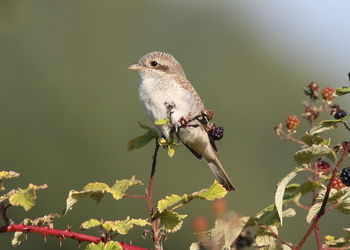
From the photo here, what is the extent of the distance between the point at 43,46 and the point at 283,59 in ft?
48.6

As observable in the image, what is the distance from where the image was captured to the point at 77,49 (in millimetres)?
29891

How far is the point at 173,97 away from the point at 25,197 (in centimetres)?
314

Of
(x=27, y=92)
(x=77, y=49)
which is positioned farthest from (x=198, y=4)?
(x=27, y=92)

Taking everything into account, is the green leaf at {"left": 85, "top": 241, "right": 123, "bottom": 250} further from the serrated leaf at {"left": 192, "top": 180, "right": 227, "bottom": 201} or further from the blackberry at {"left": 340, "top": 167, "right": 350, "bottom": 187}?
the blackberry at {"left": 340, "top": 167, "right": 350, "bottom": 187}

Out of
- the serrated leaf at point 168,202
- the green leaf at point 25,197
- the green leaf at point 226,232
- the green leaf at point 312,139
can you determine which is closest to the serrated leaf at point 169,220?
the serrated leaf at point 168,202

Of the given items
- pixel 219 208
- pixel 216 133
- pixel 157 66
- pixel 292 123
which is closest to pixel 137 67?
pixel 157 66

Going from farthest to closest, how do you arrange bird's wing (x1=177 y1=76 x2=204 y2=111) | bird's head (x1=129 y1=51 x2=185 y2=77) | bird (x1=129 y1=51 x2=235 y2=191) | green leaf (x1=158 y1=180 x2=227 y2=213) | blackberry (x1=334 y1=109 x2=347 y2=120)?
bird's head (x1=129 y1=51 x2=185 y2=77) < bird's wing (x1=177 y1=76 x2=204 y2=111) < bird (x1=129 y1=51 x2=235 y2=191) < blackberry (x1=334 y1=109 x2=347 y2=120) < green leaf (x1=158 y1=180 x2=227 y2=213)

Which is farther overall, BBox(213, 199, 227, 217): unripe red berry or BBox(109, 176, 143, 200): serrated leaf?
BBox(109, 176, 143, 200): serrated leaf

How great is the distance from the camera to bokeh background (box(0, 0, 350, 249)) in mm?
18609

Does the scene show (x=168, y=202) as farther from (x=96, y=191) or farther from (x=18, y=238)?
(x=18, y=238)

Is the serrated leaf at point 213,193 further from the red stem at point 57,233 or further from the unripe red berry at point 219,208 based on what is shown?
the unripe red berry at point 219,208

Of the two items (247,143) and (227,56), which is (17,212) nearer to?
(247,143)

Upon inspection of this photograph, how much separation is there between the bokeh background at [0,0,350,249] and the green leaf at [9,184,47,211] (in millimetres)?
5355

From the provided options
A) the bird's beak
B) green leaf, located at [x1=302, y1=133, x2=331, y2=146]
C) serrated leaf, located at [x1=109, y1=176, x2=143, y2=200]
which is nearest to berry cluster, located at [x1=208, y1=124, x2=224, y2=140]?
green leaf, located at [x1=302, y1=133, x2=331, y2=146]
